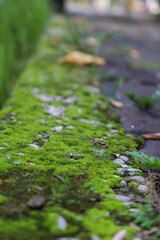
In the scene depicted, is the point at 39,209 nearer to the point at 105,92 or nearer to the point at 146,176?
the point at 146,176

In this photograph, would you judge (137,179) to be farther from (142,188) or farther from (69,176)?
(69,176)

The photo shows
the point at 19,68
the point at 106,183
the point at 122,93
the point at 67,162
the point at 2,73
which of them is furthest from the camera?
the point at 19,68

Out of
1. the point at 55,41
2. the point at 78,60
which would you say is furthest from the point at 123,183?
the point at 55,41

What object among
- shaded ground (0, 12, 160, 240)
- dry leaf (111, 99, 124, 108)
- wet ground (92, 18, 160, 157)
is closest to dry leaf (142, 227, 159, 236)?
shaded ground (0, 12, 160, 240)

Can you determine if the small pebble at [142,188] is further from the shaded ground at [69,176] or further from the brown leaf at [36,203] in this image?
the brown leaf at [36,203]

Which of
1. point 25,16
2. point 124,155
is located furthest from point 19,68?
point 124,155

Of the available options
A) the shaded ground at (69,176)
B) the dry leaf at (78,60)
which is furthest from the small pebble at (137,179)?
the dry leaf at (78,60)

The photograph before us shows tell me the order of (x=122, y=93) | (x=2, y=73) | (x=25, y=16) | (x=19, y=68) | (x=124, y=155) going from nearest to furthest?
(x=124, y=155) < (x=2, y=73) < (x=122, y=93) < (x=19, y=68) < (x=25, y=16)
